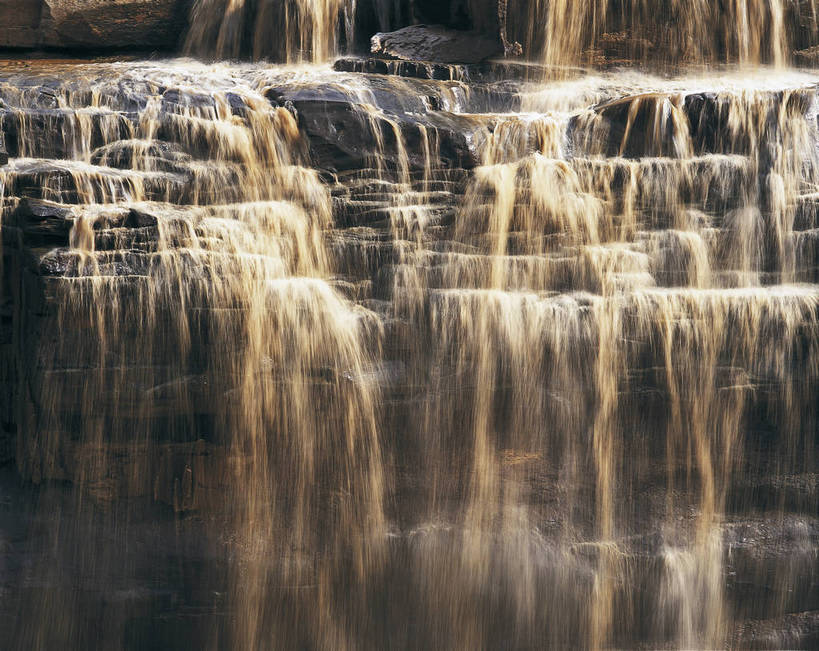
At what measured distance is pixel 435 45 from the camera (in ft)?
37.5

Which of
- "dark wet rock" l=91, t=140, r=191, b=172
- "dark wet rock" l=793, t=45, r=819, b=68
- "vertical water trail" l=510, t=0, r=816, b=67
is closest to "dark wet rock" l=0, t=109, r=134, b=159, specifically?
"dark wet rock" l=91, t=140, r=191, b=172

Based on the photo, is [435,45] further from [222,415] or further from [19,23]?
[222,415]

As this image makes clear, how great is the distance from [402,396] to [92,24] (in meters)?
8.29

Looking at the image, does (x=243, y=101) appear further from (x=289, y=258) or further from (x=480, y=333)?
(x=480, y=333)

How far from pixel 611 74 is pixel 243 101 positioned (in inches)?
206

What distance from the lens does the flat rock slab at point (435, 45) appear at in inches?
444

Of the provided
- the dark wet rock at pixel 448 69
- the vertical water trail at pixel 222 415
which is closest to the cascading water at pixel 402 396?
the vertical water trail at pixel 222 415

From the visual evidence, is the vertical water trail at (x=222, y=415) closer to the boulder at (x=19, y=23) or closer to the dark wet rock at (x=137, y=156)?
the dark wet rock at (x=137, y=156)

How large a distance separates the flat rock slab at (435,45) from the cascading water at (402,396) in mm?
3230

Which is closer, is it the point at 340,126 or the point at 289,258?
the point at 289,258

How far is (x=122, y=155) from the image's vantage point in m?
8.37

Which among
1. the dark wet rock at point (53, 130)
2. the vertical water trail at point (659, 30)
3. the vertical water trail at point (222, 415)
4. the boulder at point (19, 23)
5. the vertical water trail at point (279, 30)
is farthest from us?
the boulder at point (19, 23)

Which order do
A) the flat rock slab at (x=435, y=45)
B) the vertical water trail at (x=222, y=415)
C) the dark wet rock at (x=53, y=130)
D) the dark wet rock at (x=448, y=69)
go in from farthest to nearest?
the flat rock slab at (x=435, y=45) → the dark wet rock at (x=448, y=69) → the dark wet rock at (x=53, y=130) → the vertical water trail at (x=222, y=415)

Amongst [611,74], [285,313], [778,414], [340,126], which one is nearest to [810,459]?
[778,414]
